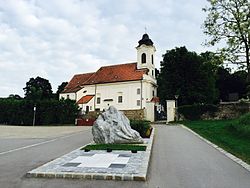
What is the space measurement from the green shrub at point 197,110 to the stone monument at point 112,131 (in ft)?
70.8

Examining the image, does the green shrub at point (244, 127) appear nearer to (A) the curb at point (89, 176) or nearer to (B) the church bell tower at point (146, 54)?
(A) the curb at point (89, 176)

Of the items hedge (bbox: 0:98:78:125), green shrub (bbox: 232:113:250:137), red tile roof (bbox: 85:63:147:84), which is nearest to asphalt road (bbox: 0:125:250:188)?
green shrub (bbox: 232:113:250:137)

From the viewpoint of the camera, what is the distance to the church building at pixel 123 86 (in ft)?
180

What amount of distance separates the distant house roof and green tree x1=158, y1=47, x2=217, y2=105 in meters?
7.86

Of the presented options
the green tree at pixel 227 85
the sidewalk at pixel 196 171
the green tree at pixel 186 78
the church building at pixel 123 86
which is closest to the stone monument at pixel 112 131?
the sidewalk at pixel 196 171

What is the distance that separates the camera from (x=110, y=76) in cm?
5956

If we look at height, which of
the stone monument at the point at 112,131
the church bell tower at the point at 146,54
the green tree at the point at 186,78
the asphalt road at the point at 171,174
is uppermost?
the church bell tower at the point at 146,54

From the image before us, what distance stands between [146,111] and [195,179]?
38.3 meters

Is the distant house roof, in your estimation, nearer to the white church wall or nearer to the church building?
the church building

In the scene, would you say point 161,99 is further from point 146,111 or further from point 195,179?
point 195,179

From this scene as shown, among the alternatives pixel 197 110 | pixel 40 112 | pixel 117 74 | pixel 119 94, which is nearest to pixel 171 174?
pixel 197 110

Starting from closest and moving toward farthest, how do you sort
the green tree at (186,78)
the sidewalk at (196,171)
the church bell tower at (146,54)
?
the sidewalk at (196,171)
the green tree at (186,78)
the church bell tower at (146,54)

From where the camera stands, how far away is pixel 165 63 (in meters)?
49.5

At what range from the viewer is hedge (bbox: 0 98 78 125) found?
4619cm
